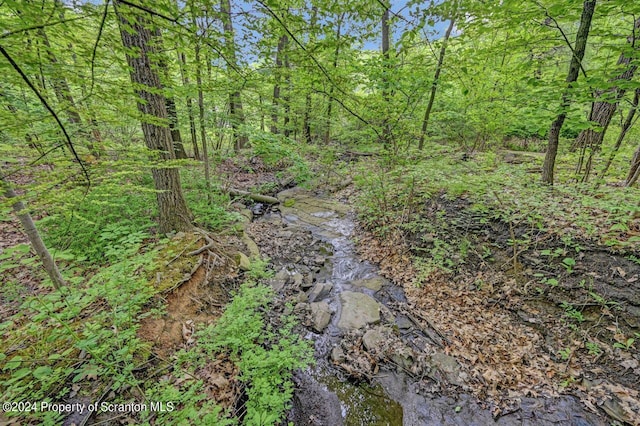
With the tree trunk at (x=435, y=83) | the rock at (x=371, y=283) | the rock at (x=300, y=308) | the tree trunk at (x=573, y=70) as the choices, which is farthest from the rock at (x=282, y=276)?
the tree trunk at (x=573, y=70)

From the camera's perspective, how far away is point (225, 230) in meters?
5.34

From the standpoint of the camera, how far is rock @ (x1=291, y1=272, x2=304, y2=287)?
472 centimetres

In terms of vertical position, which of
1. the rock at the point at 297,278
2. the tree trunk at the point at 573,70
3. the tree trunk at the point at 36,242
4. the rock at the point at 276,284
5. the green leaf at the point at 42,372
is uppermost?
the tree trunk at the point at 573,70

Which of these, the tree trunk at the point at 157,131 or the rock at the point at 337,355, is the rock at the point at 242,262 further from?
the rock at the point at 337,355

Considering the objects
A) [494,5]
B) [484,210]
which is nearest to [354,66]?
[494,5]

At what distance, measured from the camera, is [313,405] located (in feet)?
9.46

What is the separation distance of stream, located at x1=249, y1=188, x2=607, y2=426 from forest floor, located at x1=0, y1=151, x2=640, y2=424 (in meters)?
0.14

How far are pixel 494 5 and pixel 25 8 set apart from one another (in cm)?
475

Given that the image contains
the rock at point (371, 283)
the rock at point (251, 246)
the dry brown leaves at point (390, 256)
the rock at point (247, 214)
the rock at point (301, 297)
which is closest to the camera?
the rock at point (301, 297)

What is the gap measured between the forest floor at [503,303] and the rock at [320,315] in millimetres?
830

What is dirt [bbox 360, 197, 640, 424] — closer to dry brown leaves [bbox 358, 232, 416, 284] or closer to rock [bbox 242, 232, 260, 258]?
dry brown leaves [bbox 358, 232, 416, 284]

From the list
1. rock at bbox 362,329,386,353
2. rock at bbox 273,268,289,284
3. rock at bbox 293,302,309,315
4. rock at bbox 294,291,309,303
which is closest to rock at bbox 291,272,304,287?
rock at bbox 273,268,289,284

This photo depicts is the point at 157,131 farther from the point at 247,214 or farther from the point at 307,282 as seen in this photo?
the point at 247,214

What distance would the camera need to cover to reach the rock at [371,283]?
193 inches
